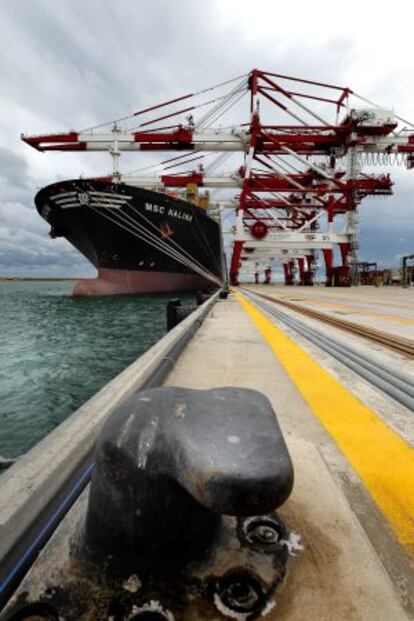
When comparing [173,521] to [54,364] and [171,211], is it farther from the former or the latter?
[171,211]

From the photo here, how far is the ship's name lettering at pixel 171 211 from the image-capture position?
1955 centimetres

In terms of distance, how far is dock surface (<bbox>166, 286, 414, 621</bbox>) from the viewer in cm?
80

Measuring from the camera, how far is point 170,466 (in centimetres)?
78

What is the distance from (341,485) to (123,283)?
20512mm

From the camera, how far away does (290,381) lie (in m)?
2.56

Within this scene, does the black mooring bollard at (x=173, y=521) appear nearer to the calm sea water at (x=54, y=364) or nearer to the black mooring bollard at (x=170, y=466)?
the black mooring bollard at (x=170, y=466)

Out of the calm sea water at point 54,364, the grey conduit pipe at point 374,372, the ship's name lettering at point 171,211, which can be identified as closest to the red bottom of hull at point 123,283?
the ship's name lettering at point 171,211

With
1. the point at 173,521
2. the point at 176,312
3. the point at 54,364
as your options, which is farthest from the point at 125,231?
the point at 173,521

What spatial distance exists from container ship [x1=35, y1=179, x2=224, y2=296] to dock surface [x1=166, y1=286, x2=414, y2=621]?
1714 cm

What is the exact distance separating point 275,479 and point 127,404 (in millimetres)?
400

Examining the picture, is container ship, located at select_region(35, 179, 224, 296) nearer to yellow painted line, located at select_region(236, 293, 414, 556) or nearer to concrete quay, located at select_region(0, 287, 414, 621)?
concrete quay, located at select_region(0, 287, 414, 621)

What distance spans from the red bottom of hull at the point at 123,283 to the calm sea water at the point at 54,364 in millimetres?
9644

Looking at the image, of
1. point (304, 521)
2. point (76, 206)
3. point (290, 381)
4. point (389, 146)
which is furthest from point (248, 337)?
point (389, 146)

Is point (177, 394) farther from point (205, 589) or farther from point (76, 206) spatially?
point (76, 206)
